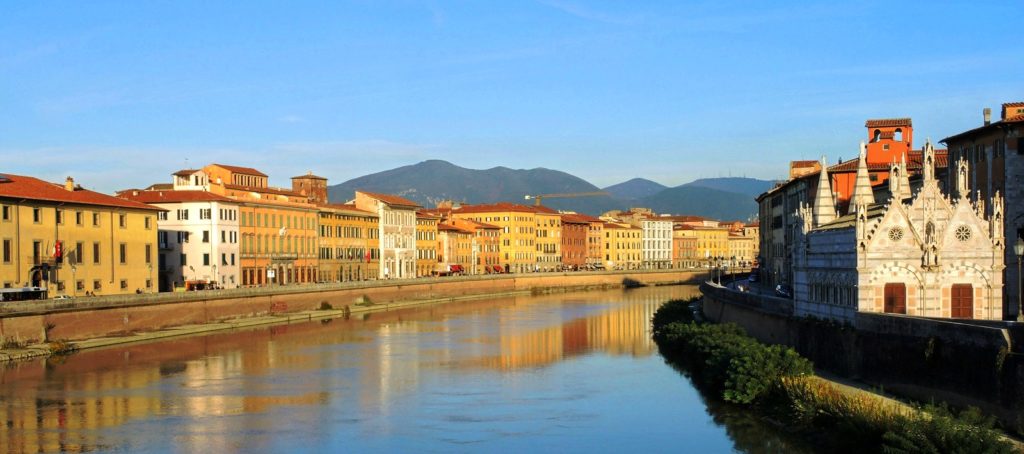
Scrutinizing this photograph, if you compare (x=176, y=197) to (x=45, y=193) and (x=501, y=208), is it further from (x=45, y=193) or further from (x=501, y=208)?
(x=501, y=208)

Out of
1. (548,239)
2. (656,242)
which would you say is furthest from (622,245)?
(548,239)

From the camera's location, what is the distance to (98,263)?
217 feet

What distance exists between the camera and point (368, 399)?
41.2m

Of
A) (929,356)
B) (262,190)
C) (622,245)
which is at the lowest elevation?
(929,356)

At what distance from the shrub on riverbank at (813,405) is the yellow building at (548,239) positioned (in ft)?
351

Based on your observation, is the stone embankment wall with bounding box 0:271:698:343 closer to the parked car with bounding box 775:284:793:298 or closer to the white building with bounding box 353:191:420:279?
the white building with bounding box 353:191:420:279

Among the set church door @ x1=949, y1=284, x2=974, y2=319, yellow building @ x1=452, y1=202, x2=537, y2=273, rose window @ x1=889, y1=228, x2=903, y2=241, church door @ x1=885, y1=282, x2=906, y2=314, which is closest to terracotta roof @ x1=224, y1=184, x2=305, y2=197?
yellow building @ x1=452, y1=202, x2=537, y2=273

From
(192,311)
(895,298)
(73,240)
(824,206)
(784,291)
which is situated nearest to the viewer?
(895,298)

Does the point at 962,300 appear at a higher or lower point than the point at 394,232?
lower

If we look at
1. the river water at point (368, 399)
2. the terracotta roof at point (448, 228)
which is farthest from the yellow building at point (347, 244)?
the river water at point (368, 399)

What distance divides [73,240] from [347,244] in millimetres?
45383


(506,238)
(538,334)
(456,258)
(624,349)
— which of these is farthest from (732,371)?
(506,238)

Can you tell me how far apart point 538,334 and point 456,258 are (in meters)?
71.5

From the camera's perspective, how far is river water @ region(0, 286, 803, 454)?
33.1 m
